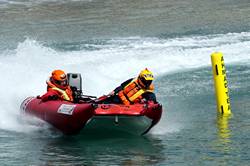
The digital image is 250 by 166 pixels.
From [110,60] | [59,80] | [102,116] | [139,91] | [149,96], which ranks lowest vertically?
[102,116]

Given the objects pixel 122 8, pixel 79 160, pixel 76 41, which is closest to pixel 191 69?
pixel 76 41

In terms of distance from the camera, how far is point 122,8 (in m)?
37.1

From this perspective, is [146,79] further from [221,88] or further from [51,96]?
[221,88]

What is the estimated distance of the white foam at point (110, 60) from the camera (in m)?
21.7

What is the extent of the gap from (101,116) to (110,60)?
10109 millimetres

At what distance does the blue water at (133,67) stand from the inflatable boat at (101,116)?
10.9 inches

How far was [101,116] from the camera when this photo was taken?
1529 cm

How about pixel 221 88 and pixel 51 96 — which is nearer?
pixel 51 96

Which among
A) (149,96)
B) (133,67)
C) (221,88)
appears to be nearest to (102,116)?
(149,96)

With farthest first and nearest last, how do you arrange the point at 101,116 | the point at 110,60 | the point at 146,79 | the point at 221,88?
the point at 110,60
the point at 221,88
the point at 146,79
the point at 101,116

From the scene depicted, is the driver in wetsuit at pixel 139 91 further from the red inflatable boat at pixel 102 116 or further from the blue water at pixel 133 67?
the blue water at pixel 133 67

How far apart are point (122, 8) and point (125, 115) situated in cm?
2215

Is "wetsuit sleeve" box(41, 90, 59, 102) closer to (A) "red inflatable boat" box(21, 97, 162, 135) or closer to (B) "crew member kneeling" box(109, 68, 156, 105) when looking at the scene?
(A) "red inflatable boat" box(21, 97, 162, 135)

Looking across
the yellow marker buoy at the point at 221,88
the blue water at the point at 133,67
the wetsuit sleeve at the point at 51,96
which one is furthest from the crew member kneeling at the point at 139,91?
the yellow marker buoy at the point at 221,88
